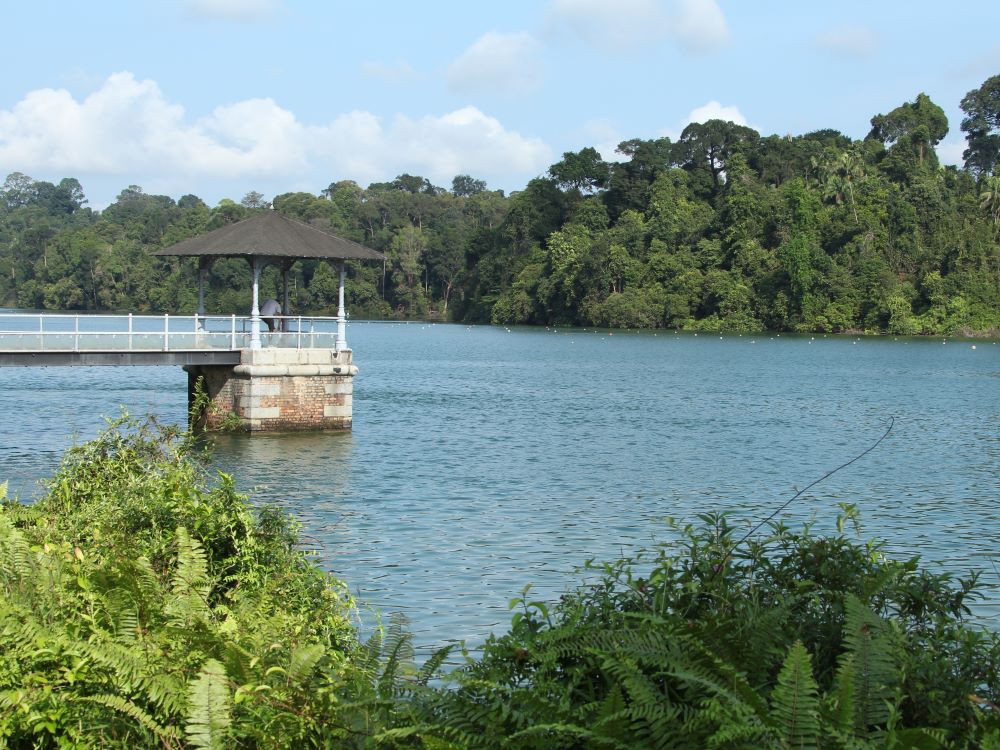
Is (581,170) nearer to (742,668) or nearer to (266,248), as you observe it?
(266,248)

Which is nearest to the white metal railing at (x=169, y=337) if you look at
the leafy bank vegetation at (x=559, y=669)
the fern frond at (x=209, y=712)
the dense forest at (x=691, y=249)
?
the leafy bank vegetation at (x=559, y=669)

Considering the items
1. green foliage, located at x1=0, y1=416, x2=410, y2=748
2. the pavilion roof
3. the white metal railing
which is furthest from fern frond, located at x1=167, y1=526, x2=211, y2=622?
the pavilion roof

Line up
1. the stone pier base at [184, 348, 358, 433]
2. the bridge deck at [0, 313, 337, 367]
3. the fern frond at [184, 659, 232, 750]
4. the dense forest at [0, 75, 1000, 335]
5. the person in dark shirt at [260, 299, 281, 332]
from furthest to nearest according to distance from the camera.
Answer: the dense forest at [0, 75, 1000, 335], the person in dark shirt at [260, 299, 281, 332], the stone pier base at [184, 348, 358, 433], the bridge deck at [0, 313, 337, 367], the fern frond at [184, 659, 232, 750]

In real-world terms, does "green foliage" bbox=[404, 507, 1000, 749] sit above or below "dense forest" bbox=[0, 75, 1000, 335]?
below

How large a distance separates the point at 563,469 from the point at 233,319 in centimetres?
837

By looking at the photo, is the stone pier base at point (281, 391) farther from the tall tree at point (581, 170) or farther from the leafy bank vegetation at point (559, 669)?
the tall tree at point (581, 170)

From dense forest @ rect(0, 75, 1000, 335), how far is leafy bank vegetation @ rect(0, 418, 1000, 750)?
3566 inches

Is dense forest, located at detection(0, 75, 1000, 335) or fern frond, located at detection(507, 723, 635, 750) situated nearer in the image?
fern frond, located at detection(507, 723, 635, 750)

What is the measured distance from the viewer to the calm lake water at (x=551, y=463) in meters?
14.4

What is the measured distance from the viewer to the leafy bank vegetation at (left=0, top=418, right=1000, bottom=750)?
4.23 metres

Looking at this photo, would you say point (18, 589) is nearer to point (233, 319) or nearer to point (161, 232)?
point (233, 319)

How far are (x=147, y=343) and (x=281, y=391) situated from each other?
2.96 meters

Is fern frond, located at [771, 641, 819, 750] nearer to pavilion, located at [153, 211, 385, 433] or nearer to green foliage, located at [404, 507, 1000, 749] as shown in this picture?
green foliage, located at [404, 507, 1000, 749]

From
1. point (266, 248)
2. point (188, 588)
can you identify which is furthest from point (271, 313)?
point (188, 588)
